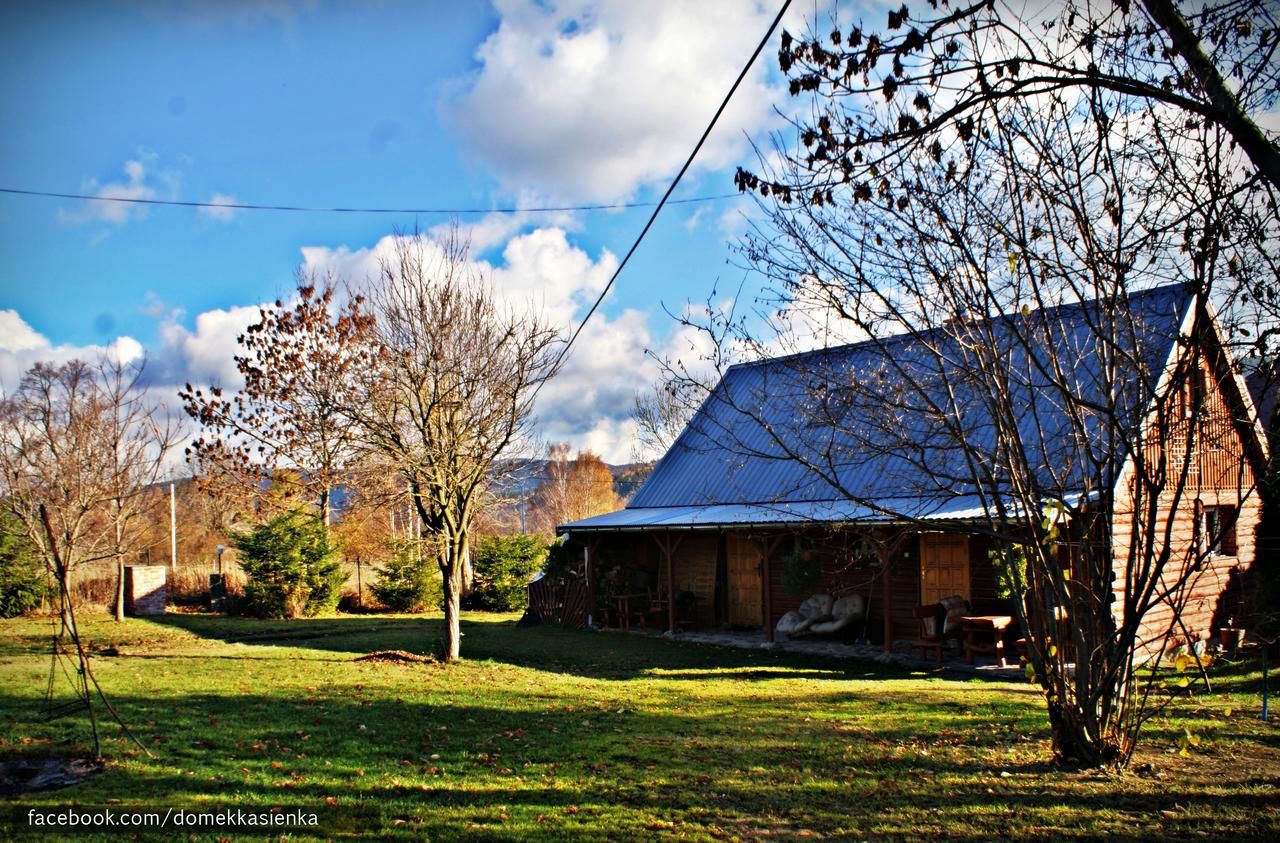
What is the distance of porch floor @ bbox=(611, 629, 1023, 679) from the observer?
1270cm

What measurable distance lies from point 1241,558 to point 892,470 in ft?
20.1

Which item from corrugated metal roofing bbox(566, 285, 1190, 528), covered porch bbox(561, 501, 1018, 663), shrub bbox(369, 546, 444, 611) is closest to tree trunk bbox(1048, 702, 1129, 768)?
corrugated metal roofing bbox(566, 285, 1190, 528)

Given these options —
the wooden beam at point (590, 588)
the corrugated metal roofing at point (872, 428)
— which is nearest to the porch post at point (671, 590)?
the corrugated metal roofing at point (872, 428)

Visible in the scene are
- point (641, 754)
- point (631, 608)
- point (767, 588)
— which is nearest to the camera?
point (641, 754)

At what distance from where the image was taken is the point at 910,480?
12.3m

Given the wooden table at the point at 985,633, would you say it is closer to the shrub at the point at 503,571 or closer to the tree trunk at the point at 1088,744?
the tree trunk at the point at 1088,744

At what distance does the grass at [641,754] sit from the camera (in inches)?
209

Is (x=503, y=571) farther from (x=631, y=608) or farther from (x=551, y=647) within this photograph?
(x=551, y=647)

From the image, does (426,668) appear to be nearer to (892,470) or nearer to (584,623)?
(584,623)

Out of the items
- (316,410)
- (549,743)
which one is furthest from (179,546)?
(549,743)

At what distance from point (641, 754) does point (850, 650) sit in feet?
28.6

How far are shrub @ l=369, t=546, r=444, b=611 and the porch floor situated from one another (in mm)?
10434

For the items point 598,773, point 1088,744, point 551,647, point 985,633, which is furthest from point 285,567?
point 1088,744

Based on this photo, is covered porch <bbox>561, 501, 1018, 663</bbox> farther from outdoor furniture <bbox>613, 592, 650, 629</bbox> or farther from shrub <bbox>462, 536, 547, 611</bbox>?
shrub <bbox>462, 536, 547, 611</bbox>
